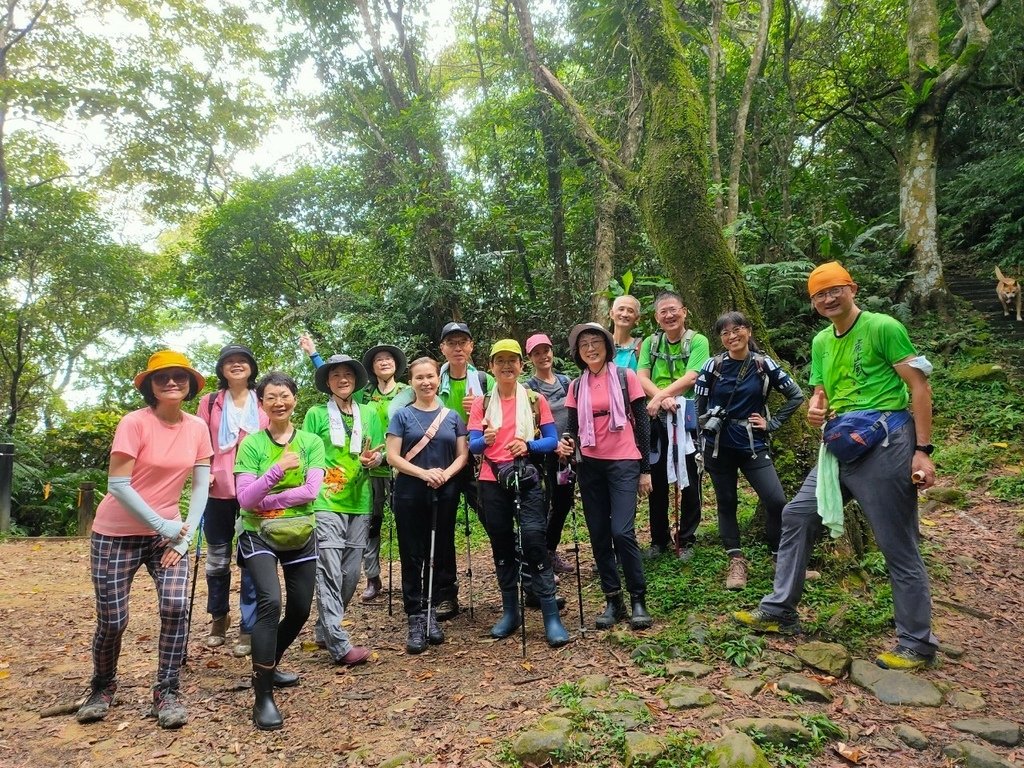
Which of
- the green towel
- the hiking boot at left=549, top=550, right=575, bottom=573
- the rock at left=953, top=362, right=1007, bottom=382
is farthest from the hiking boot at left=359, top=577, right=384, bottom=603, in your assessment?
the rock at left=953, top=362, right=1007, bottom=382

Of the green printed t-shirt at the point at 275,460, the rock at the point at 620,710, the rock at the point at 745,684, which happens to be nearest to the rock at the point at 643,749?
the rock at the point at 620,710

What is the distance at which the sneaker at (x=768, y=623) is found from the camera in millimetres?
3834

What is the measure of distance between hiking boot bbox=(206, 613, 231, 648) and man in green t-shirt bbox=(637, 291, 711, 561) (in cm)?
365

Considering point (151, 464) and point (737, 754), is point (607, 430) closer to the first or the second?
point (737, 754)

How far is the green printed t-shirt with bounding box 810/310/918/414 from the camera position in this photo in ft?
11.4

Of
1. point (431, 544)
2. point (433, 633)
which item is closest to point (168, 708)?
point (433, 633)

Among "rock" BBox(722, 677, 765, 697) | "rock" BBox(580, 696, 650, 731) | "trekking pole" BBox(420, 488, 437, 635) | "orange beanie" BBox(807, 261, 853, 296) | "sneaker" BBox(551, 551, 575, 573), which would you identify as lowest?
"rock" BBox(580, 696, 650, 731)

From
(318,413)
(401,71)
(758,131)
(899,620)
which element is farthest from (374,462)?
(401,71)

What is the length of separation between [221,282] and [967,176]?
18.5m

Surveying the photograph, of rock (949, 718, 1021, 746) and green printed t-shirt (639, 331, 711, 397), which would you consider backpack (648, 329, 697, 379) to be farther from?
rock (949, 718, 1021, 746)

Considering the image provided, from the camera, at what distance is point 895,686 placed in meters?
3.27

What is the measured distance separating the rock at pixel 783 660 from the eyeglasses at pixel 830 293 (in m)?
2.14

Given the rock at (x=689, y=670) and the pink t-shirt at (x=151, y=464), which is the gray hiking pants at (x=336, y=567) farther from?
the rock at (x=689, y=670)

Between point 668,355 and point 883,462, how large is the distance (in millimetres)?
1984
